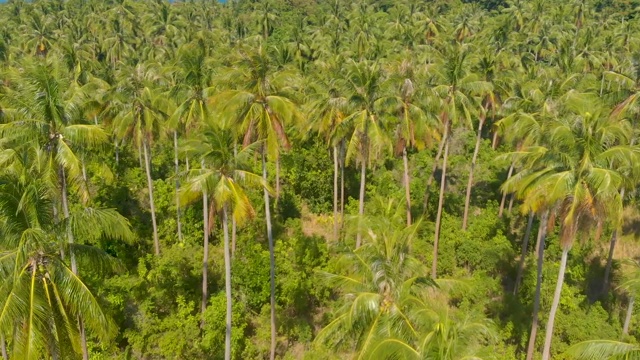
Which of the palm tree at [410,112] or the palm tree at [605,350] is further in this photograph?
the palm tree at [410,112]

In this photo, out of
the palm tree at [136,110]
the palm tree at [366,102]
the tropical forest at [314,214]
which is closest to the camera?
the tropical forest at [314,214]

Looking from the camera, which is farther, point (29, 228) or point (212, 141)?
point (212, 141)

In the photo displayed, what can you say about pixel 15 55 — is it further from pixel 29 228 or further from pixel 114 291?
pixel 29 228

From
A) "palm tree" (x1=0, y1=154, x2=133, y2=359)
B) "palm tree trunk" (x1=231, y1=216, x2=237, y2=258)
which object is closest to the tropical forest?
"palm tree" (x1=0, y1=154, x2=133, y2=359)

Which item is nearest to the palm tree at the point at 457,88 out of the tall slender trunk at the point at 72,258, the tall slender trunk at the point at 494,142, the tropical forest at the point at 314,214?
the tropical forest at the point at 314,214

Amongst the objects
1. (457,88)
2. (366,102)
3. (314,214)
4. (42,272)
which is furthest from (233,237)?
(42,272)

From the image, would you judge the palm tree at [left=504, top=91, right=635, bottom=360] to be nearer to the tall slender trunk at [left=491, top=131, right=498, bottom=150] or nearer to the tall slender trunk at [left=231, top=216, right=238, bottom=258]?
the tall slender trunk at [left=231, top=216, right=238, bottom=258]

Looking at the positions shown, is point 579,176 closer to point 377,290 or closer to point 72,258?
point 377,290

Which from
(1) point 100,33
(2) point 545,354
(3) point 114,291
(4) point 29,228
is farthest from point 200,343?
(1) point 100,33

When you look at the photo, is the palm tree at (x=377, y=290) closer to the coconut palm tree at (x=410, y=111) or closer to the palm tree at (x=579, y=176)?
the palm tree at (x=579, y=176)
